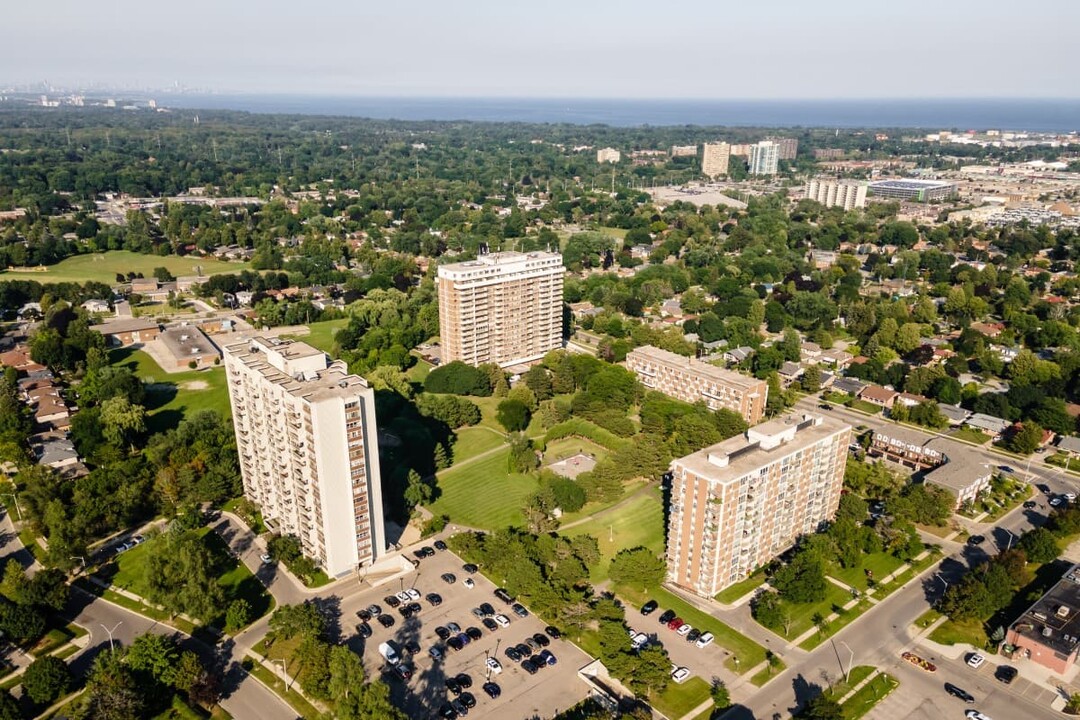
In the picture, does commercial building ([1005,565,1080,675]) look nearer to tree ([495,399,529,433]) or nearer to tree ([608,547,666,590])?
tree ([608,547,666,590])

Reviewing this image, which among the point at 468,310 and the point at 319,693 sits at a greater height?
the point at 468,310

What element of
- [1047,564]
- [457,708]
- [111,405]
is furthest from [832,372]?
[111,405]

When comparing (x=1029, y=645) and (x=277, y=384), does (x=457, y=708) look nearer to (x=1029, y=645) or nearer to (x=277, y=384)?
(x=277, y=384)

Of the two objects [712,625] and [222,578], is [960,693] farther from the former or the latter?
[222,578]

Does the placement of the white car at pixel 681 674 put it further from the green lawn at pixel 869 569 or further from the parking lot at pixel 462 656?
the green lawn at pixel 869 569

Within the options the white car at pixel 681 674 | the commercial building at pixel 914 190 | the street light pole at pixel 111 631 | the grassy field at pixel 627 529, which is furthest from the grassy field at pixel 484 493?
the commercial building at pixel 914 190

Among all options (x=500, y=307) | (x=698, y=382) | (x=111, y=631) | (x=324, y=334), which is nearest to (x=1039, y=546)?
(x=698, y=382)
